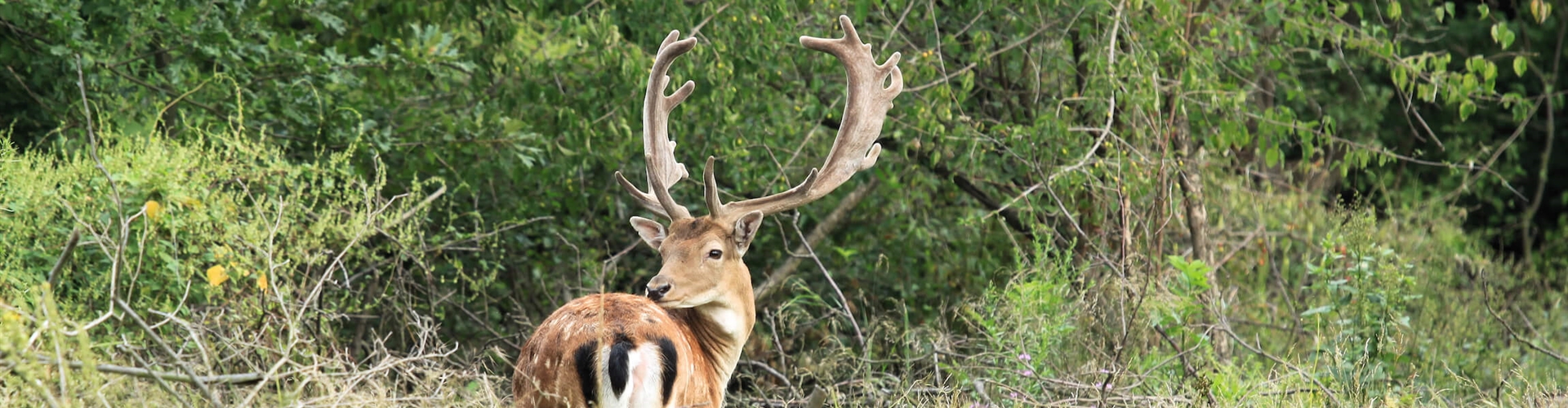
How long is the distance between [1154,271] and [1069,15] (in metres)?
1.38

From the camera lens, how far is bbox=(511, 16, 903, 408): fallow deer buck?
4.41 m

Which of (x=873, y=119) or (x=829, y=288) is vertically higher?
(x=873, y=119)

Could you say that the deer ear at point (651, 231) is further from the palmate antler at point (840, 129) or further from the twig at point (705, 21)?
the twig at point (705, 21)

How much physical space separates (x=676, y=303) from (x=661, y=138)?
1.04 meters

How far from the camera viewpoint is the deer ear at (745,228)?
5.33m

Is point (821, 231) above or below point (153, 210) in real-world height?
below

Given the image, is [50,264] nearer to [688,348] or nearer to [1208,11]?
[688,348]

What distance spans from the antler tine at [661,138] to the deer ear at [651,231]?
0.05m

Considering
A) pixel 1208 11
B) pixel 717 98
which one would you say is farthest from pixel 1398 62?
pixel 717 98

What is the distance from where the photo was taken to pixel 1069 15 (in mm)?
7496

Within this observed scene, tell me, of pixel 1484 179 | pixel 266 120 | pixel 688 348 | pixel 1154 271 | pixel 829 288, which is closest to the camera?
pixel 688 348

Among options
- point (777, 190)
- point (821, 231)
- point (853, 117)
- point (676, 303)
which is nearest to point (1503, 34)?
point (853, 117)

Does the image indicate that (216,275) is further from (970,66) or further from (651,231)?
(970,66)

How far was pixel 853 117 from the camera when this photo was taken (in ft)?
19.1
